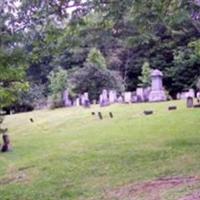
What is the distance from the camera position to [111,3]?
1244cm

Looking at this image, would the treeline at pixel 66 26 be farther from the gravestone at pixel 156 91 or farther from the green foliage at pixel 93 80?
the green foliage at pixel 93 80

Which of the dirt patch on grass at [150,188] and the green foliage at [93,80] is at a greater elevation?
the green foliage at [93,80]

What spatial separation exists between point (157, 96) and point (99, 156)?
20.4 meters

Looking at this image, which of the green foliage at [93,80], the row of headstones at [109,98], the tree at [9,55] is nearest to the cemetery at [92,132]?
the tree at [9,55]

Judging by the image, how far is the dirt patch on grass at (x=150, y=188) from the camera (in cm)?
962

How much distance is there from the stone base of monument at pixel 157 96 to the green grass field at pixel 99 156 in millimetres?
9842

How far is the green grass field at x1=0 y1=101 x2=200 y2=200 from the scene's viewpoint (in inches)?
437

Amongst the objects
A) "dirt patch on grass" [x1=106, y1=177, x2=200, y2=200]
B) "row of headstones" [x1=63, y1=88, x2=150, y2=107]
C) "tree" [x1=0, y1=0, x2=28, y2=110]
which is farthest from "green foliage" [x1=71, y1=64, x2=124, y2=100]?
"tree" [x1=0, y1=0, x2=28, y2=110]

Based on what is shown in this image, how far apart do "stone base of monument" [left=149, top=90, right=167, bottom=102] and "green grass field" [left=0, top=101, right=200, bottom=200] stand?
984 centimetres

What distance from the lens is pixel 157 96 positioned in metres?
34.4

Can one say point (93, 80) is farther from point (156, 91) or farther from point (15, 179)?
point (15, 179)

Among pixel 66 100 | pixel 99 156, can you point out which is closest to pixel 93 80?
pixel 66 100

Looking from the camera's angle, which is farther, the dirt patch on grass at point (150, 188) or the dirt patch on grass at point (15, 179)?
the dirt patch on grass at point (15, 179)

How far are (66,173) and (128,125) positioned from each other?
8.96 meters
